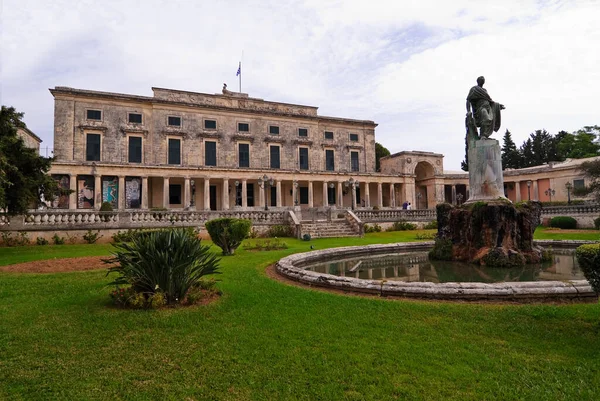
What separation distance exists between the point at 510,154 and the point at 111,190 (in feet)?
204

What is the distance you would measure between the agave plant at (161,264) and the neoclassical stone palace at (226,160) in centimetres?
2157

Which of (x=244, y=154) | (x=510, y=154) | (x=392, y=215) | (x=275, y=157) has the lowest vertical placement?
(x=392, y=215)

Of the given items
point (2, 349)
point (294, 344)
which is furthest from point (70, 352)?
point (294, 344)

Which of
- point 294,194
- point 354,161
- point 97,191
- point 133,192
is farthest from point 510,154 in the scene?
point 97,191

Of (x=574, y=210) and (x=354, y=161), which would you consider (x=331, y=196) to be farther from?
(x=574, y=210)

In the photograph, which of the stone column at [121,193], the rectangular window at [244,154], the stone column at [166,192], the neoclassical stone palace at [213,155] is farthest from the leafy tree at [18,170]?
the rectangular window at [244,154]

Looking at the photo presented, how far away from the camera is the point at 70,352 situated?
4.07 meters

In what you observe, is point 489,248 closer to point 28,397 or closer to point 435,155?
point 28,397

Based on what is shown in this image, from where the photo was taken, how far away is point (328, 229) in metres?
22.2

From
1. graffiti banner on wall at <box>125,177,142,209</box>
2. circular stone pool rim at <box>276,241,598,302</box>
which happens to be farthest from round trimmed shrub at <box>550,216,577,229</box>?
graffiti banner on wall at <box>125,177,142,209</box>

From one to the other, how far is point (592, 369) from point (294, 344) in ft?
10.0

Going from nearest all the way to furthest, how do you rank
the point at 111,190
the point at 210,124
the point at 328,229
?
the point at 328,229
the point at 111,190
the point at 210,124

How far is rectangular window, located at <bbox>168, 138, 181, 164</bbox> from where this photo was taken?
36.5m

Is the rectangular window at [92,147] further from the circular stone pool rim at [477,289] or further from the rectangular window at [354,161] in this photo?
the circular stone pool rim at [477,289]
